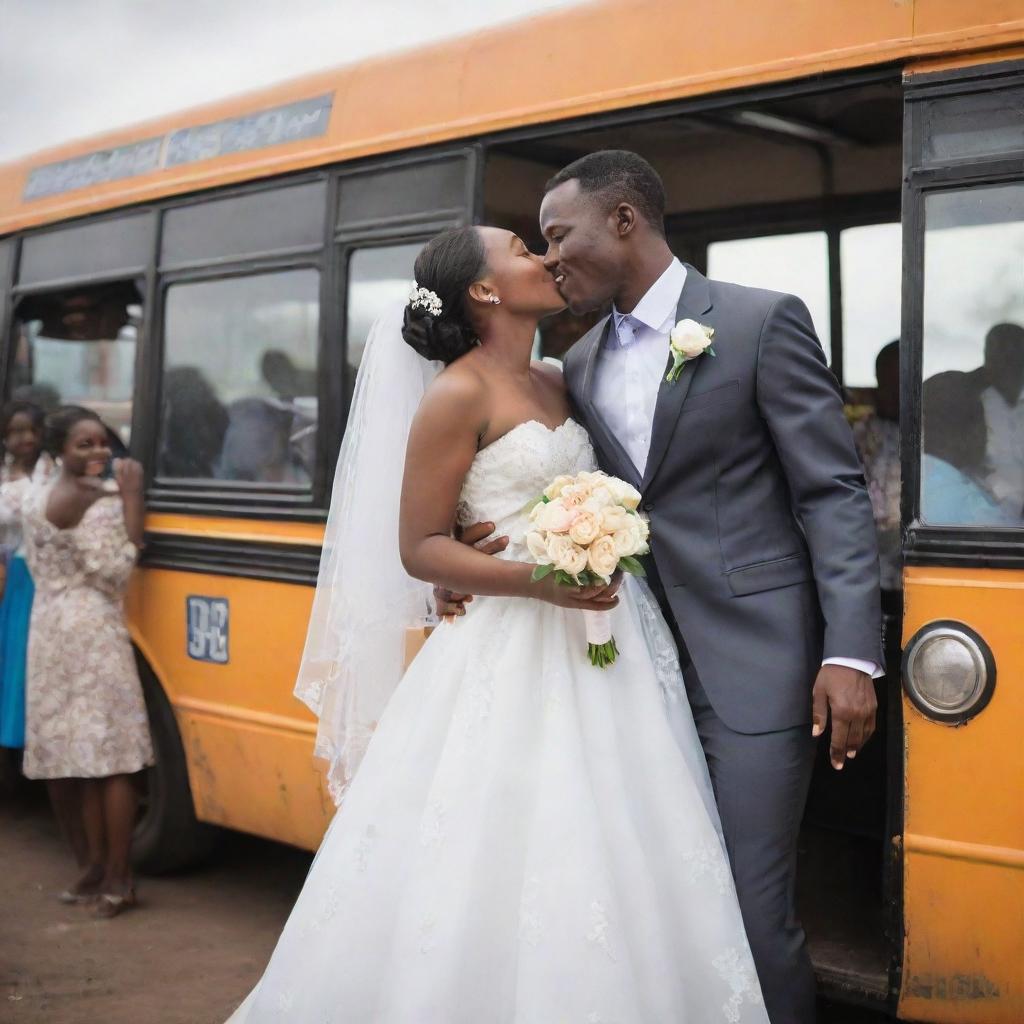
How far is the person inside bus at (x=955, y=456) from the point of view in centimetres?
289

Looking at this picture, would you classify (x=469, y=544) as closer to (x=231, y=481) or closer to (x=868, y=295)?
(x=231, y=481)

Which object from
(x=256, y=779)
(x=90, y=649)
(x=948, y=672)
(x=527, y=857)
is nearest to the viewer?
(x=527, y=857)

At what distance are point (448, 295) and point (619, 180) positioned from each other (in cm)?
49

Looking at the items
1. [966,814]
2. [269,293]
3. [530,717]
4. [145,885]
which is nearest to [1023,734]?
[966,814]

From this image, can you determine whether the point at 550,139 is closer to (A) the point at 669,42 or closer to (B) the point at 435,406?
(A) the point at 669,42

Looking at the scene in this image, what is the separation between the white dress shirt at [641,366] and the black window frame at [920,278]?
0.57 meters

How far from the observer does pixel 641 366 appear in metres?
2.87

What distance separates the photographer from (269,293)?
14.5 ft

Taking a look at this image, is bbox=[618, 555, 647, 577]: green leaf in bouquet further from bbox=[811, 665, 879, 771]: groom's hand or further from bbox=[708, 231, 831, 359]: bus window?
bbox=[708, 231, 831, 359]: bus window

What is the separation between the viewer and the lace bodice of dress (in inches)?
110

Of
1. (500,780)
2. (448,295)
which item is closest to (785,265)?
(448,295)

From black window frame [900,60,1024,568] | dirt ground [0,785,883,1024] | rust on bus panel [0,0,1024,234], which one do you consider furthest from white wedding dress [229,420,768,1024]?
dirt ground [0,785,883,1024]

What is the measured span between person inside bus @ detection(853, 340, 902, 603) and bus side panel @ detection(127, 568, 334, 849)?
2094mm

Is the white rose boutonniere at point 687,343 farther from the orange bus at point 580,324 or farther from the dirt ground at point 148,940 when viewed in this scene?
the dirt ground at point 148,940
